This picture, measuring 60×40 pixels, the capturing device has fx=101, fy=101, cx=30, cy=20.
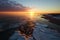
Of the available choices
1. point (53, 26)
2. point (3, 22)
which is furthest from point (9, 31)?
point (53, 26)

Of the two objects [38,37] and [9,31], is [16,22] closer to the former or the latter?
[9,31]

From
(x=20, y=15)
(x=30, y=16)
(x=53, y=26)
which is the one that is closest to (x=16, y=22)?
(x=20, y=15)

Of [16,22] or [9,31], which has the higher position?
[16,22]

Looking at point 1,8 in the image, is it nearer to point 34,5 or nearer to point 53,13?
point 34,5

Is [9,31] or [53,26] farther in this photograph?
[53,26]

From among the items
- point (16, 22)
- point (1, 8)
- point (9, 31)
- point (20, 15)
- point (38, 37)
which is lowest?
point (38, 37)

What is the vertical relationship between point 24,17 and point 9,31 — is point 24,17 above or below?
above

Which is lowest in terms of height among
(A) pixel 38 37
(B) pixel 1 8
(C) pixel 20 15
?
(A) pixel 38 37

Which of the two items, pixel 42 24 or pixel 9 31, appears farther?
pixel 42 24

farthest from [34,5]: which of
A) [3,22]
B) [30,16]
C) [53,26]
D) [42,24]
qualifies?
[3,22]
